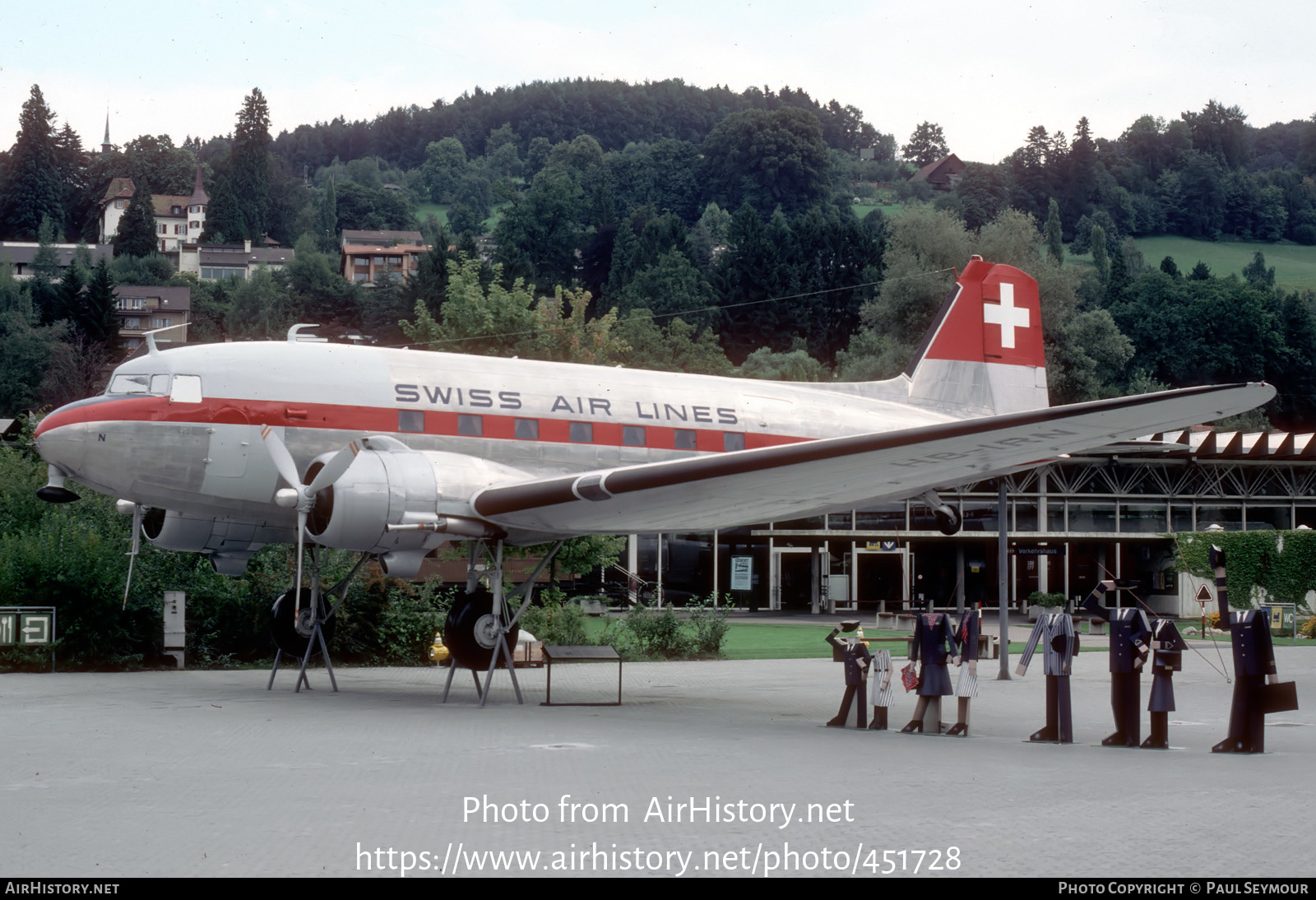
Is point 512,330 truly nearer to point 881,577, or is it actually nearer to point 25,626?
point 881,577

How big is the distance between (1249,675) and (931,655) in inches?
137

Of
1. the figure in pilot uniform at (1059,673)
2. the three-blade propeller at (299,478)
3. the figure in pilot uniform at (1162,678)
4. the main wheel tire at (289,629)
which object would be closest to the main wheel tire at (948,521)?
the figure in pilot uniform at (1059,673)

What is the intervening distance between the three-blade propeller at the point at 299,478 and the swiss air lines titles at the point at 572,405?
5.58ft

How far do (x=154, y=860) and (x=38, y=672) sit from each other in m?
16.9

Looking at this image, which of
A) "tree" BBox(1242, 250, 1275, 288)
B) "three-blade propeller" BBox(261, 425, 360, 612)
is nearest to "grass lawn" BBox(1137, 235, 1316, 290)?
"tree" BBox(1242, 250, 1275, 288)

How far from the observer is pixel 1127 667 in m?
13.8

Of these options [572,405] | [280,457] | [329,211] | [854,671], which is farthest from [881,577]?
[329,211]

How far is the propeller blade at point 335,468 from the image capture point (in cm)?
1631

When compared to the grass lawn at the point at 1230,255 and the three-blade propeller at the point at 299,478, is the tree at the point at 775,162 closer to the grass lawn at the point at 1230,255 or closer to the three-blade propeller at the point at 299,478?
the grass lawn at the point at 1230,255

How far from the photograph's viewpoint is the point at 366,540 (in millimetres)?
16266

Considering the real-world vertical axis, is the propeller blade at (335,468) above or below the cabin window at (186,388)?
below

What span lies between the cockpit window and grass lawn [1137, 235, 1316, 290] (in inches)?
5484
